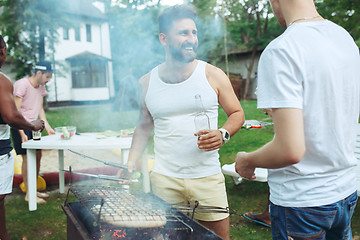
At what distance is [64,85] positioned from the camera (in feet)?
77.8

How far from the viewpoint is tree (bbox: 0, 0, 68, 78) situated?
4180mm

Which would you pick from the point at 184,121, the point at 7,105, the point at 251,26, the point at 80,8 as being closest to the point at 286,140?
the point at 184,121

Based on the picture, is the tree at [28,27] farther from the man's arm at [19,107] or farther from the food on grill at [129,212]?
the food on grill at [129,212]

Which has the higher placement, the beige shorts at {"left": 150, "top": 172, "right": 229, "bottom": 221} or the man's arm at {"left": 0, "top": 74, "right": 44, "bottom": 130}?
the man's arm at {"left": 0, "top": 74, "right": 44, "bottom": 130}

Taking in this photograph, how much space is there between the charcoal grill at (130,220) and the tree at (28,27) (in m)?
2.96

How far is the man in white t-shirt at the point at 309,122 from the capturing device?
3.82ft

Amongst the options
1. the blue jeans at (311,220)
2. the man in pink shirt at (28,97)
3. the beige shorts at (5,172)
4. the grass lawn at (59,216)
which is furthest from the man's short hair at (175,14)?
the man in pink shirt at (28,97)

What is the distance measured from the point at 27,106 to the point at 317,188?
4.34 m

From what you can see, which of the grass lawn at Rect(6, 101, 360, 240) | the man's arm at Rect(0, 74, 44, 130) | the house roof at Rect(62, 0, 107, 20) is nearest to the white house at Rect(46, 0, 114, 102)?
the house roof at Rect(62, 0, 107, 20)

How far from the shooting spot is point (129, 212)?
6.28ft

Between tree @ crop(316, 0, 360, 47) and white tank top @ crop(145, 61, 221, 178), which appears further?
tree @ crop(316, 0, 360, 47)

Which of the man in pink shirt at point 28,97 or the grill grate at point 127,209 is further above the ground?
the man in pink shirt at point 28,97

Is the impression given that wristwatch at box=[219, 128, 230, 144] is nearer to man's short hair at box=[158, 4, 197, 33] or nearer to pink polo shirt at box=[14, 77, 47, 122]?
man's short hair at box=[158, 4, 197, 33]

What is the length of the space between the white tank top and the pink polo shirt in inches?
121
